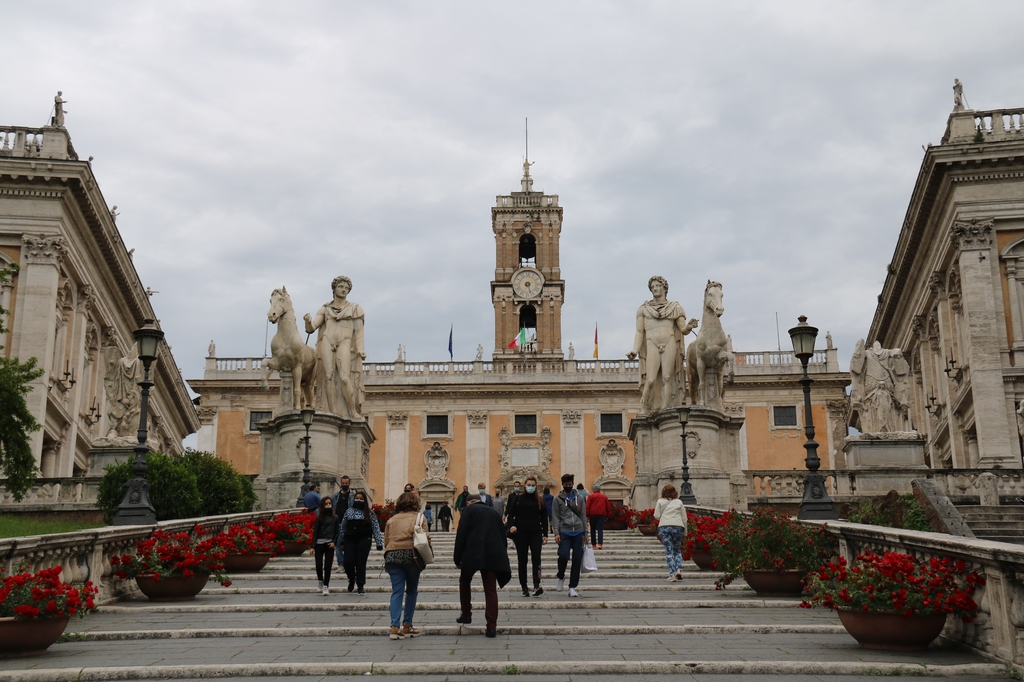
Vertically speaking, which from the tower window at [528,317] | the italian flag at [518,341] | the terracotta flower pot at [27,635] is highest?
the tower window at [528,317]

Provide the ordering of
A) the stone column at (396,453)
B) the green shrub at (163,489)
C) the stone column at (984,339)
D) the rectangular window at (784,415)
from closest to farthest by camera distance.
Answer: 1. the green shrub at (163,489)
2. the stone column at (984,339)
3. the stone column at (396,453)
4. the rectangular window at (784,415)

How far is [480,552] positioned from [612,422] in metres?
46.6

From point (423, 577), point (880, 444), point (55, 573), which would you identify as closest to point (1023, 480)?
point (880, 444)

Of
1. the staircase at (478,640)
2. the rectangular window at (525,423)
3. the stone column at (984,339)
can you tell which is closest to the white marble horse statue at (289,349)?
the staircase at (478,640)

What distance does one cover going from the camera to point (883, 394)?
72.5ft

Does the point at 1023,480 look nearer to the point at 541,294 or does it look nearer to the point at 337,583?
the point at 337,583

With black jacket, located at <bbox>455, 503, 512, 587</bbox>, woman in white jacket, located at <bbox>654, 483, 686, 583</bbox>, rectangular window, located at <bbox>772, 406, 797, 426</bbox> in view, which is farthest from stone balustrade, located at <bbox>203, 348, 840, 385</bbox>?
black jacket, located at <bbox>455, 503, 512, 587</bbox>

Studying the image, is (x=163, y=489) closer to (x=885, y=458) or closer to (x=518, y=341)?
(x=885, y=458)

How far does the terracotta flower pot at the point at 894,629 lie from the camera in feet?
28.6

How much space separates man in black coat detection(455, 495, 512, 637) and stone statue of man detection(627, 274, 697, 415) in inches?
587

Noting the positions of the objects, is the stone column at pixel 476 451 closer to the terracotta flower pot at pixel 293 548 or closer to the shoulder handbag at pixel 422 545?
the terracotta flower pot at pixel 293 548

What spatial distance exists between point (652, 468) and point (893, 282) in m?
20.5

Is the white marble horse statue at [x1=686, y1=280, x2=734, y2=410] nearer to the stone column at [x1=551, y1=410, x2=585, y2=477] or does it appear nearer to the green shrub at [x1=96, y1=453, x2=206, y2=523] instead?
the green shrub at [x1=96, y1=453, x2=206, y2=523]

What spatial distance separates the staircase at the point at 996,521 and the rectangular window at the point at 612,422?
37237 mm
